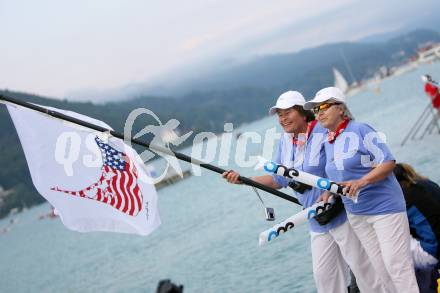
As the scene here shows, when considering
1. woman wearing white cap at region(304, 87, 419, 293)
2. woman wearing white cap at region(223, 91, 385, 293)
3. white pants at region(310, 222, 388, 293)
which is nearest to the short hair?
woman wearing white cap at region(223, 91, 385, 293)

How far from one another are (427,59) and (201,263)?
584ft

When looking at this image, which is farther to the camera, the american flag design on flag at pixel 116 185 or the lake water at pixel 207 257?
the lake water at pixel 207 257

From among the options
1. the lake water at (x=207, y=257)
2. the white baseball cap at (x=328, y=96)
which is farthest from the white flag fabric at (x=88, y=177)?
the lake water at (x=207, y=257)

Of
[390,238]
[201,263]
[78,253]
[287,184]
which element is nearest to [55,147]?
[287,184]

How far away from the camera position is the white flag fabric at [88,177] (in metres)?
6.61

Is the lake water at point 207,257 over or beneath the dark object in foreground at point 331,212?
beneath

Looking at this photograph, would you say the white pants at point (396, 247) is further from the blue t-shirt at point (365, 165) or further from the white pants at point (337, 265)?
the white pants at point (337, 265)

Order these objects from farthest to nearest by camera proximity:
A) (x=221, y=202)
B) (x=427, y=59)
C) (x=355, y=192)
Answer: (x=427, y=59)
(x=221, y=202)
(x=355, y=192)

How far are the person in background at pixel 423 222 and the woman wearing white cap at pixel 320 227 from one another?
2.20ft

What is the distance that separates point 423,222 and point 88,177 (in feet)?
13.2

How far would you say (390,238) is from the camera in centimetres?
598

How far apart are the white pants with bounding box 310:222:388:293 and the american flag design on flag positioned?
2.20 meters

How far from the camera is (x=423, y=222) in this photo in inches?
265

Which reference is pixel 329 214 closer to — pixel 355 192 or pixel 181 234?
pixel 355 192
